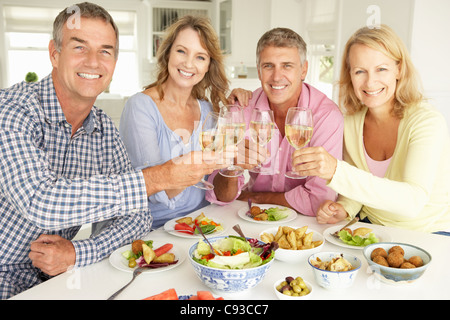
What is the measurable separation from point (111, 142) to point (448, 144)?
1.54 metres

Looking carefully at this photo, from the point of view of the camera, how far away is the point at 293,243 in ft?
4.30

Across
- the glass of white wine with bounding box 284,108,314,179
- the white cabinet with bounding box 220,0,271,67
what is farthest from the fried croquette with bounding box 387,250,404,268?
the white cabinet with bounding box 220,0,271,67

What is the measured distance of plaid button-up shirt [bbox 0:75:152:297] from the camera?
4.11ft

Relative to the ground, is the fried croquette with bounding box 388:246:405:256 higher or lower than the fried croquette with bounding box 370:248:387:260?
higher

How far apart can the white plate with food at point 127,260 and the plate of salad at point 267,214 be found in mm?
436

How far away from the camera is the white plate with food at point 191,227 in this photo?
154 cm

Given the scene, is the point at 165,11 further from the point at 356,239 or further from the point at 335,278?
the point at 335,278

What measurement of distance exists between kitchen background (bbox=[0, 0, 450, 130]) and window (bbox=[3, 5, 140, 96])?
0.02 m

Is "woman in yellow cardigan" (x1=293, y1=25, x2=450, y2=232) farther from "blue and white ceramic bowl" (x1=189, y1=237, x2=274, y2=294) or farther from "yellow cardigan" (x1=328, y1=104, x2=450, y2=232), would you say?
"blue and white ceramic bowl" (x1=189, y1=237, x2=274, y2=294)

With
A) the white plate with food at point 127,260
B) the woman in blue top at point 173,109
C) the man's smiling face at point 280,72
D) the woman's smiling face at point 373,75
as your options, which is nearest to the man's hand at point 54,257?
the white plate with food at point 127,260

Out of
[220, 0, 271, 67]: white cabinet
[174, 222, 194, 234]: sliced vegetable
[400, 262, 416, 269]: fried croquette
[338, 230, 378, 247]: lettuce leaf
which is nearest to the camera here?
[400, 262, 416, 269]: fried croquette

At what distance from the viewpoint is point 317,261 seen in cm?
122

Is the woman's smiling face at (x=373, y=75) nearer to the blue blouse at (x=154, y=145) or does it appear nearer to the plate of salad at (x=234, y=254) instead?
the blue blouse at (x=154, y=145)

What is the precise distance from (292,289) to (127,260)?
0.53 metres
